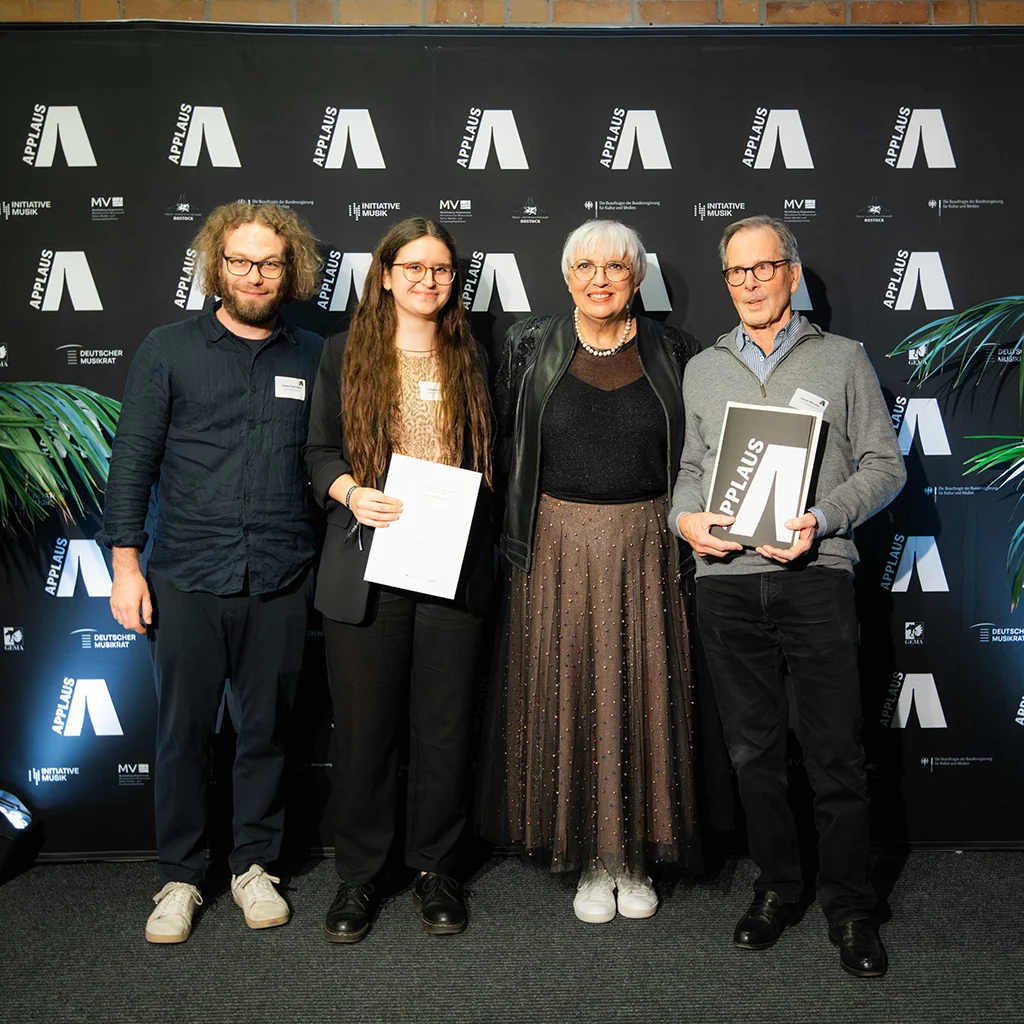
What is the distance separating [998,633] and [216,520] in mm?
2547

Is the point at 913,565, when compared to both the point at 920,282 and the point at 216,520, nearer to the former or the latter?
the point at 920,282

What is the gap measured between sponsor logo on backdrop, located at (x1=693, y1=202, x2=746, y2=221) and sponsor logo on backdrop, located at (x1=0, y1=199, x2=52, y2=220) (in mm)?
2118

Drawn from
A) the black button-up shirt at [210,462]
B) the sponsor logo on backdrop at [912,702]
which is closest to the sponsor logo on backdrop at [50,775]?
the black button-up shirt at [210,462]

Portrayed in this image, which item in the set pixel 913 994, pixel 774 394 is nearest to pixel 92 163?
pixel 774 394

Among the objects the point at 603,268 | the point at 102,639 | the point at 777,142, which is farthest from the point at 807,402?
the point at 102,639

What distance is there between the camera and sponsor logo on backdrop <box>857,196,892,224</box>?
10.4 feet

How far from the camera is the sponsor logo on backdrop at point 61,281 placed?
10.3 ft

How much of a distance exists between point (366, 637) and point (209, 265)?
3.70 ft

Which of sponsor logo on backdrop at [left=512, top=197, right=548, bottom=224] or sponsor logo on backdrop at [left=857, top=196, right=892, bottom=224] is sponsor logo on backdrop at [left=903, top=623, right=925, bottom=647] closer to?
sponsor logo on backdrop at [left=857, top=196, right=892, bottom=224]

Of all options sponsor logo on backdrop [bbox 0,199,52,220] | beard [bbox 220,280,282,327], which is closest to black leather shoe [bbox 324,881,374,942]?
beard [bbox 220,280,282,327]

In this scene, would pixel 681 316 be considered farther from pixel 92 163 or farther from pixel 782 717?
pixel 92 163

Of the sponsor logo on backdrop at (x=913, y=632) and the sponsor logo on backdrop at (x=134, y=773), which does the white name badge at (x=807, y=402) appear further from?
the sponsor logo on backdrop at (x=134, y=773)

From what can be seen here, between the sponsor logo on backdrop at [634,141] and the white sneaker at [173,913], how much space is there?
8.41ft

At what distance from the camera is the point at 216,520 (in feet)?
8.68
